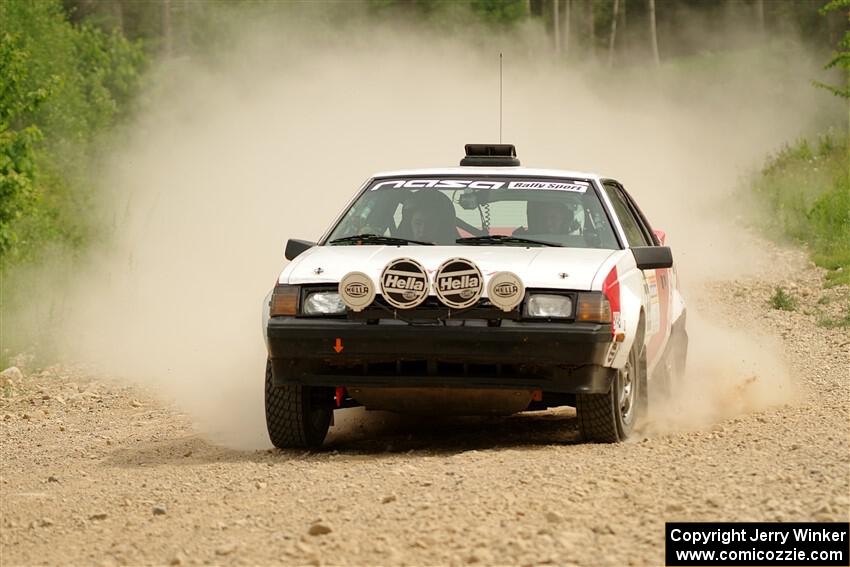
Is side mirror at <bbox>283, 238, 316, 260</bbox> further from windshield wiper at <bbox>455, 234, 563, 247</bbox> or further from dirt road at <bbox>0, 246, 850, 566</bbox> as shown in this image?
dirt road at <bbox>0, 246, 850, 566</bbox>

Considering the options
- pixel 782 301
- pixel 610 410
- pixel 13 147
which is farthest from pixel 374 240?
pixel 13 147

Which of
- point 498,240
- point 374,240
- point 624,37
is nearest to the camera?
point 498,240

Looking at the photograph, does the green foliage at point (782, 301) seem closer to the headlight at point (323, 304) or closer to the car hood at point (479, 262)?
the car hood at point (479, 262)

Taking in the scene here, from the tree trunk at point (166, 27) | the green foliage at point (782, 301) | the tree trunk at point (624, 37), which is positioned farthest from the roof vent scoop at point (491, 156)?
the tree trunk at point (624, 37)

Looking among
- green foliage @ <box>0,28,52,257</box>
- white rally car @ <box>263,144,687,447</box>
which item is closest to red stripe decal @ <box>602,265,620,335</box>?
white rally car @ <box>263,144,687,447</box>

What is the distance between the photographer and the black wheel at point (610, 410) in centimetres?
825

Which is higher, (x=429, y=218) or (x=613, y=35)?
(x=613, y=35)

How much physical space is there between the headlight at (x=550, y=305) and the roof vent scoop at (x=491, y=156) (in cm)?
231

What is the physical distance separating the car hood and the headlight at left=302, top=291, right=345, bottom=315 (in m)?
0.07

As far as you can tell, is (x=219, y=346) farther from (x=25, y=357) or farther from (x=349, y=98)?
(x=349, y=98)

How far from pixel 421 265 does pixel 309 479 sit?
4.21ft

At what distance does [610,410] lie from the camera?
8281 mm

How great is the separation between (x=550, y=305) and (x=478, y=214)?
1473 mm

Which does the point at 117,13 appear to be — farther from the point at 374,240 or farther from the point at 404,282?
the point at 404,282
